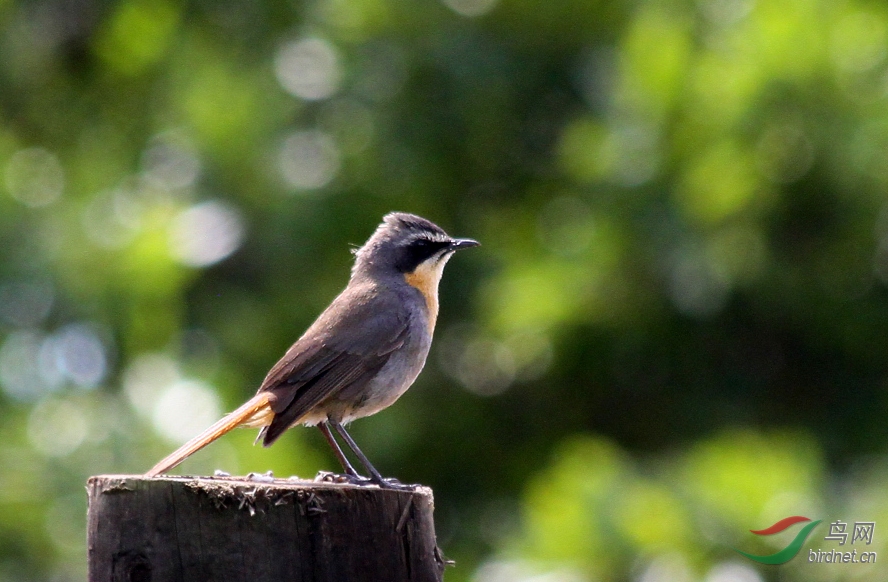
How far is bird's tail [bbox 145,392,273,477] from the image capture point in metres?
5.01

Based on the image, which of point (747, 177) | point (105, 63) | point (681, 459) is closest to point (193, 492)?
point (681, 459)

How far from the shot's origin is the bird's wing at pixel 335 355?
6.23 m

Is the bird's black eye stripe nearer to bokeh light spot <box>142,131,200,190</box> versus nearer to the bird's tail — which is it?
the bird's tail

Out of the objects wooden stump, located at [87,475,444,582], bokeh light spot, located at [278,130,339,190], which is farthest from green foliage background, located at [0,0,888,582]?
Answer: wooden stump, located at [87,475,444,582]

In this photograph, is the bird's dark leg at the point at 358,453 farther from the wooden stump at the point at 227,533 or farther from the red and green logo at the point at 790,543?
the red and green logo at the point at 790,543

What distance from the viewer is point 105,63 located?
1477 centimetres

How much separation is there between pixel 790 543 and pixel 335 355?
3122 millimetres

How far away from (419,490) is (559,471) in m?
4.21

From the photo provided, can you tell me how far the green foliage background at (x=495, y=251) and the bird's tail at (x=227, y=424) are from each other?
1688 millimetres

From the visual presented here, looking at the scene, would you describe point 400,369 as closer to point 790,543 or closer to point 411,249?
point 411,249

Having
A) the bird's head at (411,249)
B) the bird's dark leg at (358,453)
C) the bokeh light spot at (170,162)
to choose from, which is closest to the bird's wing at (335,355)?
the bird's dark leg at (358,453)

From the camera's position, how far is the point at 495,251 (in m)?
11.9

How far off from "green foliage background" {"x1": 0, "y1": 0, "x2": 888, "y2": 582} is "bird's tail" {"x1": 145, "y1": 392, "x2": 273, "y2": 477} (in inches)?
66.5

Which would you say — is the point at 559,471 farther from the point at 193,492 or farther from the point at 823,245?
the point at 193,492
